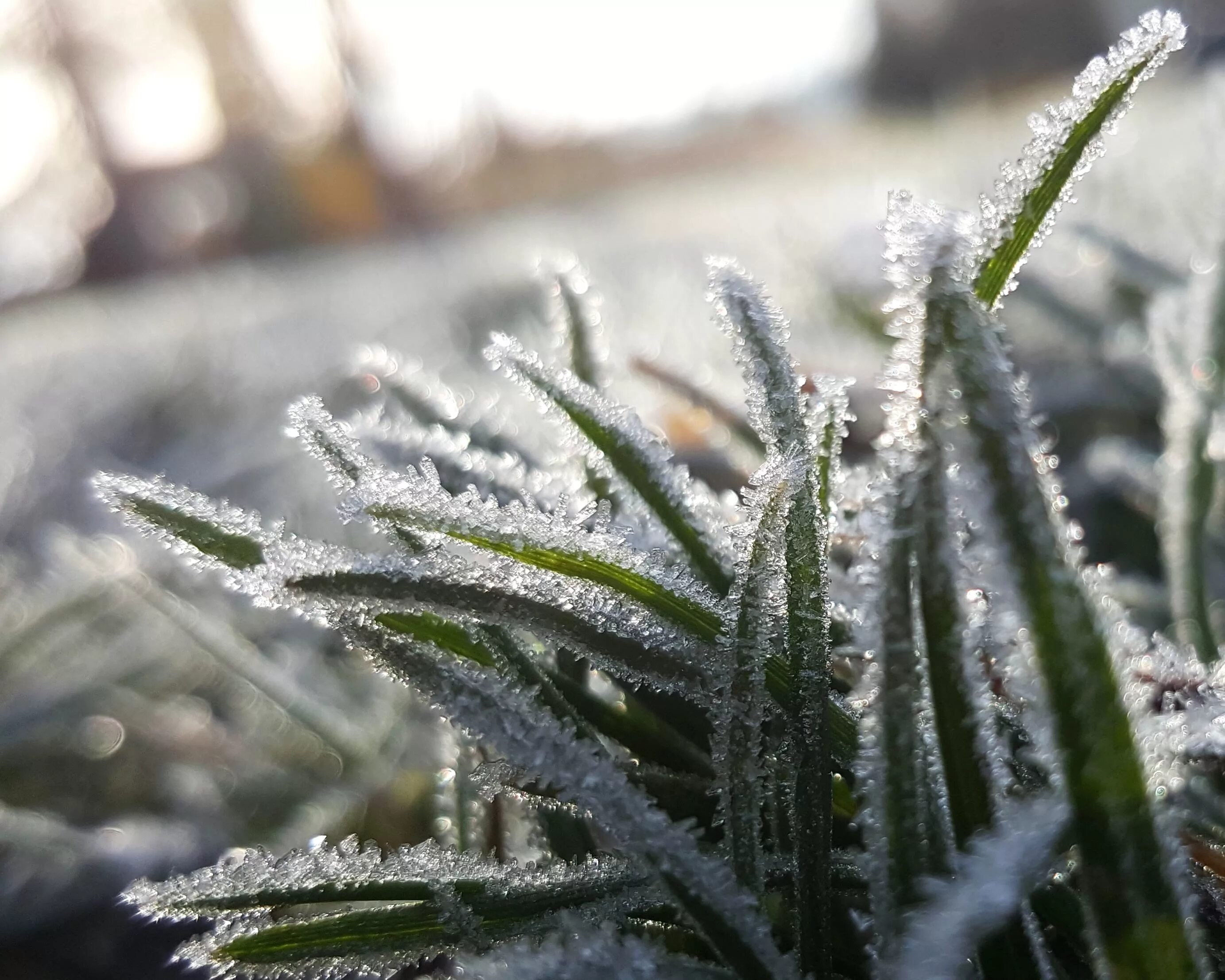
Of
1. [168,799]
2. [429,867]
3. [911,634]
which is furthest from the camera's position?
[168,799]

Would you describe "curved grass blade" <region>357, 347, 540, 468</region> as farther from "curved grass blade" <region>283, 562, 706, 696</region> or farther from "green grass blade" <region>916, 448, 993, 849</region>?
"green grass blade" <region>916, 448, 993, 849</region>

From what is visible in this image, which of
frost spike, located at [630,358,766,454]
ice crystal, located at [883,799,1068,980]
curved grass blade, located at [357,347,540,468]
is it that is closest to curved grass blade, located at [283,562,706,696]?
ice crystal, located at [883,799,1068,980]

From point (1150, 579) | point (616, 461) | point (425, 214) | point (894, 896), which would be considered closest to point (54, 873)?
point (616, 461)

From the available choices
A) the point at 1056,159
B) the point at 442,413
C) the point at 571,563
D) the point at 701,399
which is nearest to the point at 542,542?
the point at 571,563

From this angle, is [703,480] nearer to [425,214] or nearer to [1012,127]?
[1012,127]

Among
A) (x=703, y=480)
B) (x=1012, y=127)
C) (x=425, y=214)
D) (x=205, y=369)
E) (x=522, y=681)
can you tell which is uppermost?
(x=425, y=214)

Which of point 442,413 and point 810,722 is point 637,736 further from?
point 442,413

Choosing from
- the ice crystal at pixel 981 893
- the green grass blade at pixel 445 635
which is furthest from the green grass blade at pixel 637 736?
the ice crystal at pixel 981 893
